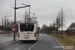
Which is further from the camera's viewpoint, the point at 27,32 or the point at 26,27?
the point at 26,27

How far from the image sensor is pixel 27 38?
19.6 meters

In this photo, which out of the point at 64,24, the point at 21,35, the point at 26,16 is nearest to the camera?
the point at 21,35

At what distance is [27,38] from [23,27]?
1791mm

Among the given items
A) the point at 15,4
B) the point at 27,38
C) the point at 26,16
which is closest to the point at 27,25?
Answer: the point at 27,38

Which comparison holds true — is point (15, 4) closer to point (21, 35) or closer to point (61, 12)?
point (21, 35)

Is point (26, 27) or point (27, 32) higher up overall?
point (26, 27)

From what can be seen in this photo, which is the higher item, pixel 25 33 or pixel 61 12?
pixel 61 12

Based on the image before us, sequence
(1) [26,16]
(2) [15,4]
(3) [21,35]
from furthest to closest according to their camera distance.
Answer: (1) [26,16], (2) [15,4], (3) [21,35]

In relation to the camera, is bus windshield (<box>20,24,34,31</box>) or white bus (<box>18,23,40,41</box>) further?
bus windshield (<box>20,24,34,31</box>)

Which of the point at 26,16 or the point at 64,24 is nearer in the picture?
the point at 64,24

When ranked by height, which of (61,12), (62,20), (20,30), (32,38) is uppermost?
(61,12)

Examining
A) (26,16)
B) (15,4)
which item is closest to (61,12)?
(26,16)

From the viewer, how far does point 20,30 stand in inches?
782

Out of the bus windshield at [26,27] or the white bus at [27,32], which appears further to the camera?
the bus windshield at [26,27]
